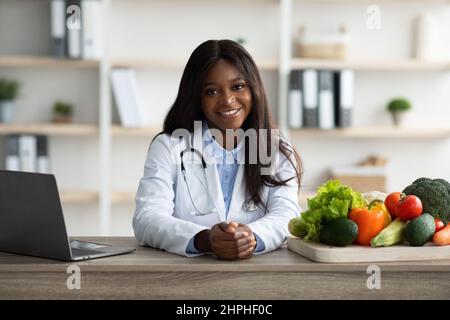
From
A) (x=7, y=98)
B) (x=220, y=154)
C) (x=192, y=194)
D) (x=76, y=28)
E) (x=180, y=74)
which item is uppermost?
(x=76, y=28)

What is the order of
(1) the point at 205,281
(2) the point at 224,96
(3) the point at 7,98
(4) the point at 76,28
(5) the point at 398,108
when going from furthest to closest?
(5) the point at 398,108 → (3) the point at 7,98 → (4) the point at 76,28 → (2) the point at 224,96 → (1) the point at 205,281

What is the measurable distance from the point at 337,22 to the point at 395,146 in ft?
2.77

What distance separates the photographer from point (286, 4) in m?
4.41

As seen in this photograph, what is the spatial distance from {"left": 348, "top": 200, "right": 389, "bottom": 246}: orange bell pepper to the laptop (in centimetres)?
60

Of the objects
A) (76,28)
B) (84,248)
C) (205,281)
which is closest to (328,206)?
(205,281)

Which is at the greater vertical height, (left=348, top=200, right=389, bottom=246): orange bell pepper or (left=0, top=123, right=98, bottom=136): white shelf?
(left=0, top=123, right=98, bottom=136): white shelf

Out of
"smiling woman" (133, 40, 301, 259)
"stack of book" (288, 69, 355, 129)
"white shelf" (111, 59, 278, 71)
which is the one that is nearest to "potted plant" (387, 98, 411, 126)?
"stack of book" (288, 69, 355, 129)

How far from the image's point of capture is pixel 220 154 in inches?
98.6

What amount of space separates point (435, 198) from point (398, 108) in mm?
2634

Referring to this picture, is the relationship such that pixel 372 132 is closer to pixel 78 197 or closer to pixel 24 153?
pixel 78 197

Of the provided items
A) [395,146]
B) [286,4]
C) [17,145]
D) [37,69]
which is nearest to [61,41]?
[37,69]

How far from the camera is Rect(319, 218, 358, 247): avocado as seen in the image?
187 cm

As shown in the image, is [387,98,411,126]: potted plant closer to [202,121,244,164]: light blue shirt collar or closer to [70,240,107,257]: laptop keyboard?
[202,121,244,164]: light blue shirt collar
